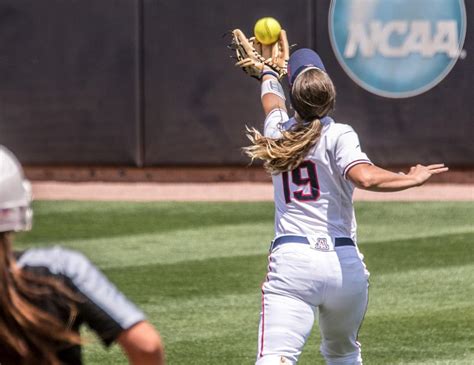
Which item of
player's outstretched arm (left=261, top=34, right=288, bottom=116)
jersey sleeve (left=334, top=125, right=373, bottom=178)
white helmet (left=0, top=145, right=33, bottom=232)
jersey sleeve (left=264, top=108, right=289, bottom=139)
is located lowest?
jersey sleeve (left=334, top=125, right=373, bottom=178)

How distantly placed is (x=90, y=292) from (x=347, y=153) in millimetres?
2121

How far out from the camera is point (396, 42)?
1452 centimetres

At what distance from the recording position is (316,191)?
5.02m

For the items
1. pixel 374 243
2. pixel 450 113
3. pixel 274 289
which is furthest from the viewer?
pixel 450 113

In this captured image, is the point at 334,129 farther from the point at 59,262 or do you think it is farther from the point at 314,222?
the point at 59,262

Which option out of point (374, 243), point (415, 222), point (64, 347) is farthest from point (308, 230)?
point (415, 222)

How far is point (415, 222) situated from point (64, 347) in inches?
372

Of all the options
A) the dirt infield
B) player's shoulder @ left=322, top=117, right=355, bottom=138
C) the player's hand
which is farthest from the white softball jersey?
the dirt infield

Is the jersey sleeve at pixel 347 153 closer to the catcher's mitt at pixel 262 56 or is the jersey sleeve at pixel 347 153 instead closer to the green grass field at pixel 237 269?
the catcher's mitt at pixel 262 56

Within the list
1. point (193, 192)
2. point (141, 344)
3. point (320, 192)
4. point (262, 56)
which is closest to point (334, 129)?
point (320, 192)

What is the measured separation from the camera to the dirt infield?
13.9 meters

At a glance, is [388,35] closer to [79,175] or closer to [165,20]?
[165,20]

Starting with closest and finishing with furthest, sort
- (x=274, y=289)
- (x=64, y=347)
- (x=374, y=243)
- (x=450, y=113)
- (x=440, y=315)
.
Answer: (x=64, y=347)
(x=274, y=289)
(x=440, y=315)
(x=374, y=243)
(x=450, y=113)

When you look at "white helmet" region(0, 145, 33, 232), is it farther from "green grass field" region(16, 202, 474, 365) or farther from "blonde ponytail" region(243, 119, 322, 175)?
"green grass field" region(16, 202, 474, 365)
